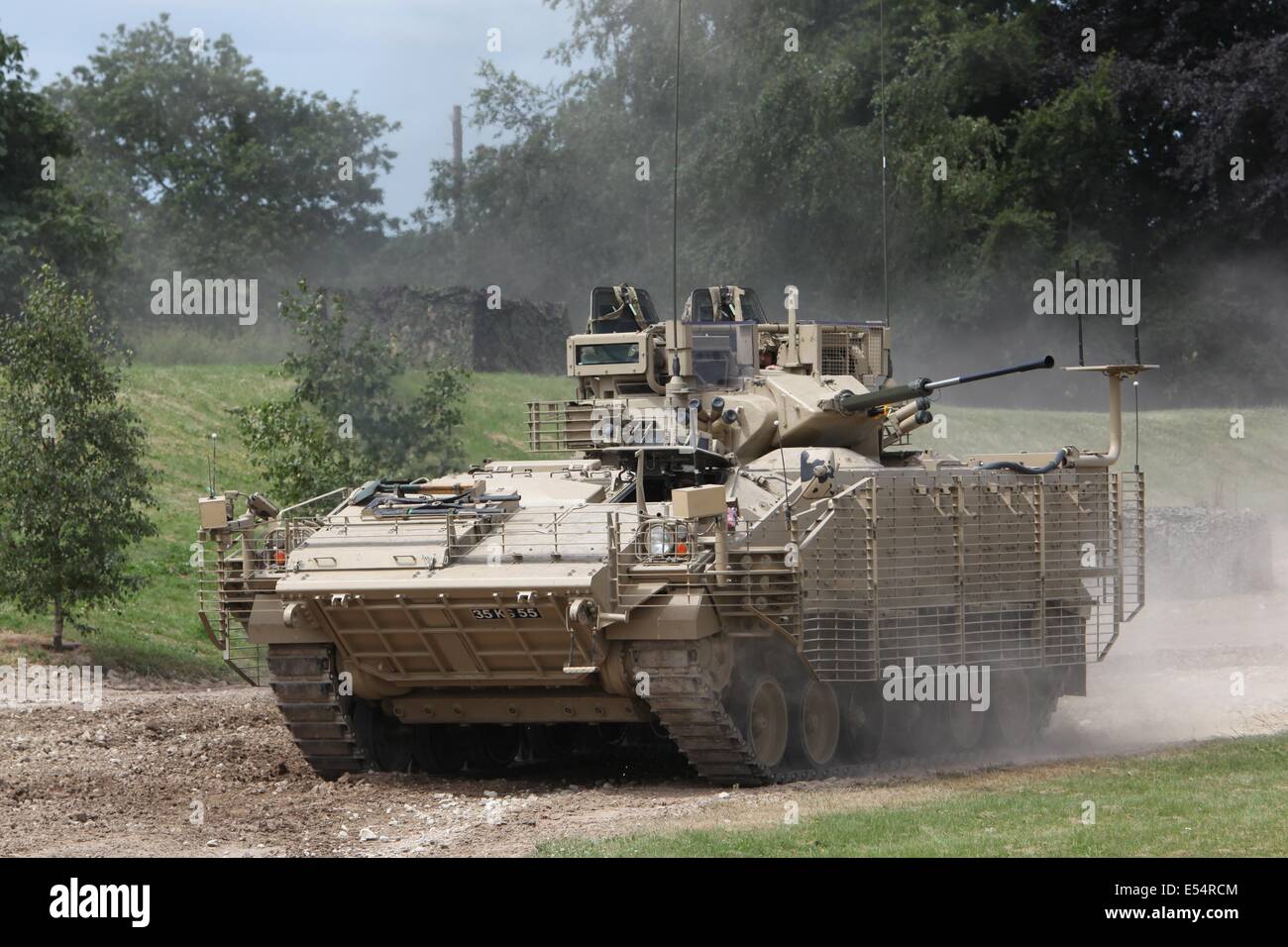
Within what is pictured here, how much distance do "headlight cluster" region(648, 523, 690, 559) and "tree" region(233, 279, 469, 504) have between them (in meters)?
9.47

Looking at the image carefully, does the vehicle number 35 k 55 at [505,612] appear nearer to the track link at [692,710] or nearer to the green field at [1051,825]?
the track link at [692,710]

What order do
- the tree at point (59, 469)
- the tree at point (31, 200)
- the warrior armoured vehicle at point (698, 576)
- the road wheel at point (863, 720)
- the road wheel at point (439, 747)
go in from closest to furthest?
the warrior armoured vehicle at point (698, 576) < the road wheel at point (439, 747) < the road wheel at point (863, 720) < the tree at point (59, 469) < the tree at point (31, 200)

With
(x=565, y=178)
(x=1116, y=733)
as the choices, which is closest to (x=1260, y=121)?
(x=565, y=178)

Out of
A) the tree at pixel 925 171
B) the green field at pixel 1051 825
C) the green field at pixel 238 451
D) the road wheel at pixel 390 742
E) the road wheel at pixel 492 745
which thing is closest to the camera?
the green field at pixel 1051 825

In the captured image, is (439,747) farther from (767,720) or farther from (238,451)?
(238,451)

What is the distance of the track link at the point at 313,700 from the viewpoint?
51.6 feet

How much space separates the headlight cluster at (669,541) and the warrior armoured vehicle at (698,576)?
22mm

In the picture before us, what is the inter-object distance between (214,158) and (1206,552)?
3148 cm

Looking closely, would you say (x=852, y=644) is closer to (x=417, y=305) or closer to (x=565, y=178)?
(x=417, y=305)

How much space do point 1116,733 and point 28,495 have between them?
475 inches

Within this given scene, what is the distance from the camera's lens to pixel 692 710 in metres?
14.8

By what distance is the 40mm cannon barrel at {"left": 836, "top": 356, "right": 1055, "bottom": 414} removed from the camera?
16.6 m

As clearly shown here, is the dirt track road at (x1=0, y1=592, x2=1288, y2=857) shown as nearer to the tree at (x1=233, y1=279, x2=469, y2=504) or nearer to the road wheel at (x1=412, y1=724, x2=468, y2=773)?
the road wheel at (x1=412, y1=724, x2=468, y2=773)

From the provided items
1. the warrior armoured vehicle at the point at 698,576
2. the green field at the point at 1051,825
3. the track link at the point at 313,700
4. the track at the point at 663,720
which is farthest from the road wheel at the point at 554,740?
the green field at the point at 1051,825
